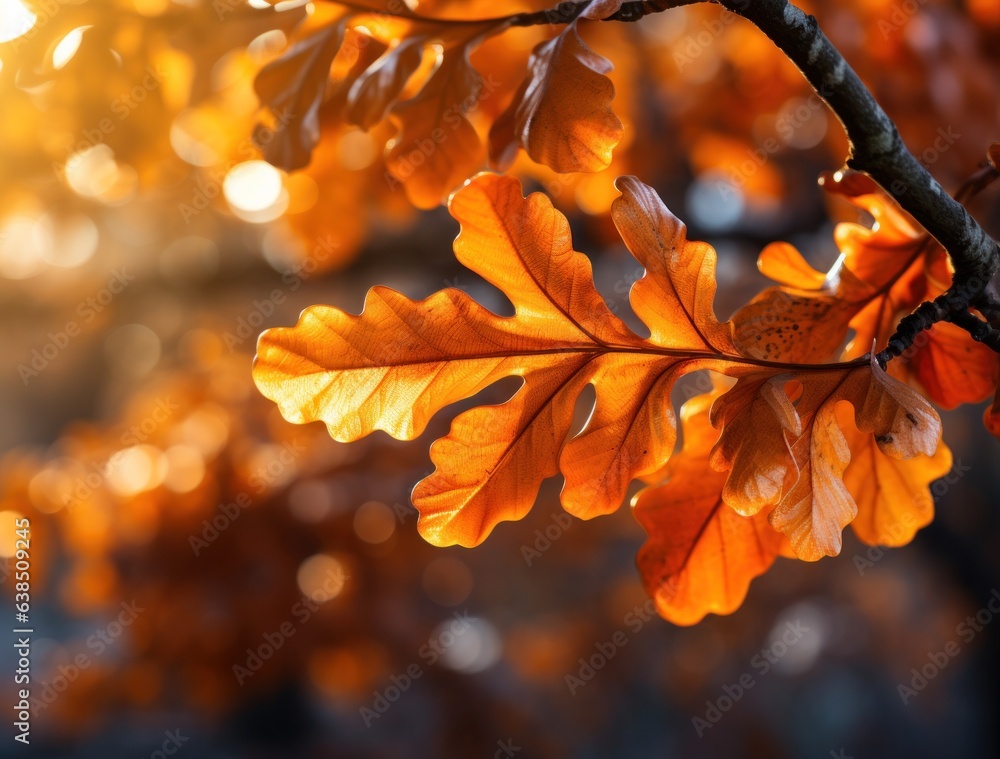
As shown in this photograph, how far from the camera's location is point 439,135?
0.76m

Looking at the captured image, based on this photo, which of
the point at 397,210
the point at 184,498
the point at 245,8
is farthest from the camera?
the point at 184,498

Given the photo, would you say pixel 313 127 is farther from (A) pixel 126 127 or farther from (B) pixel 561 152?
(A) pixel 126 127

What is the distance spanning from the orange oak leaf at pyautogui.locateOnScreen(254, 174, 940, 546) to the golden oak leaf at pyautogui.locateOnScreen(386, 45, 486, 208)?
19 centimetres

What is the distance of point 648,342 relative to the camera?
0.61 metres

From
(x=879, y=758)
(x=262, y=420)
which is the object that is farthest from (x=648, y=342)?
(x=879, y=758)

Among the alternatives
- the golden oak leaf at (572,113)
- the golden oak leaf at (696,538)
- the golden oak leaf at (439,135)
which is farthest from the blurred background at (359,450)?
the golden oak leaf at (696,538)

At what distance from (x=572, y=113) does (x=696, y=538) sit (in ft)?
1.30

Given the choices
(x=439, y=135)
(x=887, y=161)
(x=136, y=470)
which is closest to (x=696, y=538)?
(x=887, y=161)

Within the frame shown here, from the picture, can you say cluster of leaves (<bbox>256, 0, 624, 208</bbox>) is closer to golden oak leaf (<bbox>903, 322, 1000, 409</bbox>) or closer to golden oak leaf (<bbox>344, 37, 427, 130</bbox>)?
golden oak leaf (<bbox>344, 37, 427, 130</bbox>)

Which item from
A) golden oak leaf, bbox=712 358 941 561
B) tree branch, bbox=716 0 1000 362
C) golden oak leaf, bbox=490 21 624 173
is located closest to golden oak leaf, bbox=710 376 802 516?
golden oak leaf, bbox=712 358 941 561

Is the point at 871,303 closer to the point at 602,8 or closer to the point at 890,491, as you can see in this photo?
the point at 890,491

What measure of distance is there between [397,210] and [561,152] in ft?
2.72

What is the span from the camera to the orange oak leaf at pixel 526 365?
57cm

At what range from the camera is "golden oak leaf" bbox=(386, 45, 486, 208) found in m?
0.71
